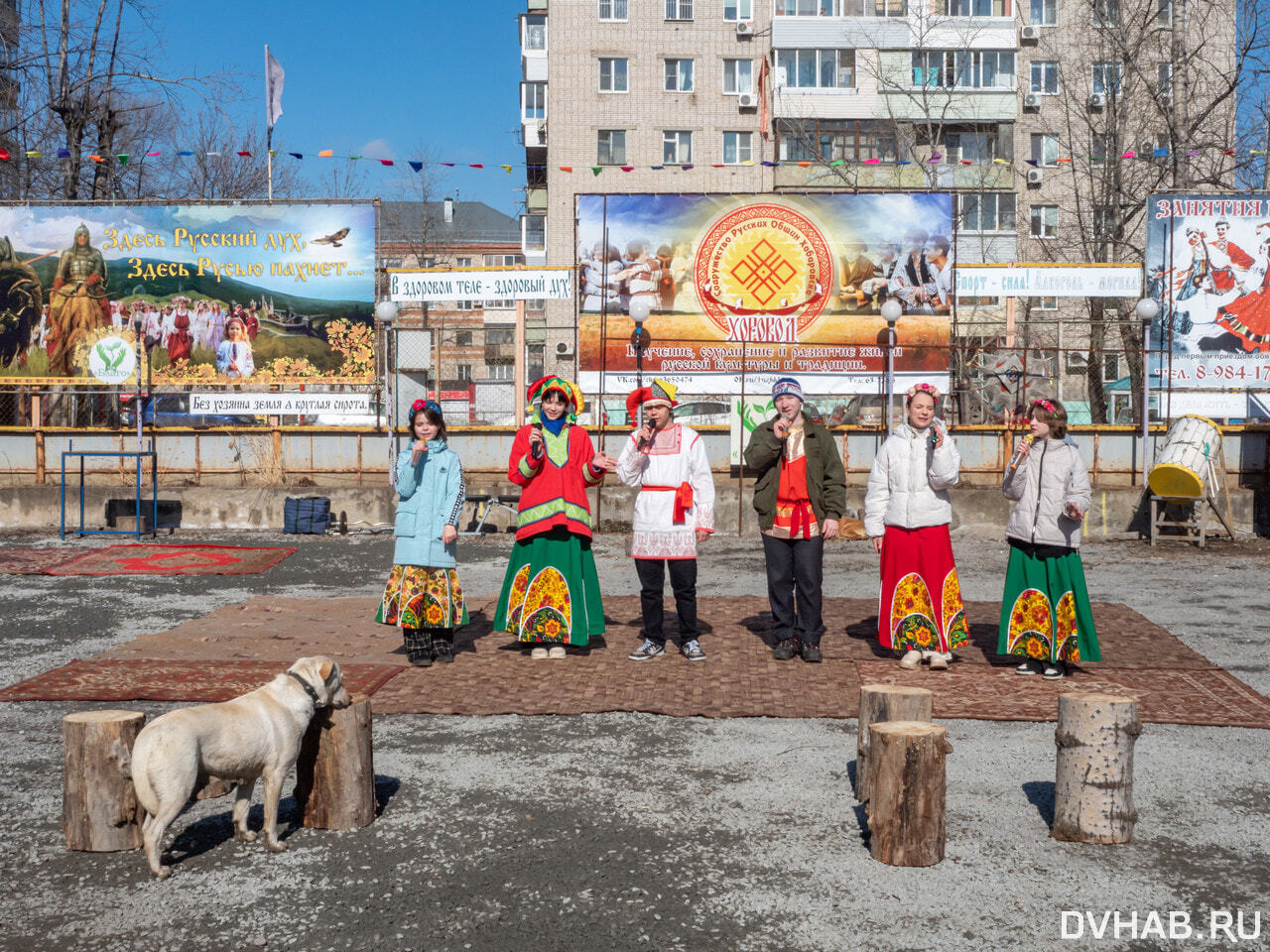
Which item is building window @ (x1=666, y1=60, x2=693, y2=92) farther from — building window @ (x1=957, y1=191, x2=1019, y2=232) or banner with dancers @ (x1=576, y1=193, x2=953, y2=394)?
banner with dancers @ (x1=576, y1=193, x2=953, y2=394)

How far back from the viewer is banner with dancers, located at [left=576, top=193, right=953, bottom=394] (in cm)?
1808

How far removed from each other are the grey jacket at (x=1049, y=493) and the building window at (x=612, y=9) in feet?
130

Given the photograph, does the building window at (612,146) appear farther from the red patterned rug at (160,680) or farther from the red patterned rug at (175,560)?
the red patterned rug at (160,680)

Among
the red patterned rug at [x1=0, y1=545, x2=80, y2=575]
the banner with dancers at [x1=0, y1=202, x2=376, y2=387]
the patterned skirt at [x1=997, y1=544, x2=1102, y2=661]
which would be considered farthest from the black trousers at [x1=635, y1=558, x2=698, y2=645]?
the banner with dancers at [x1=0, y1=202, x2=376, y2=387]

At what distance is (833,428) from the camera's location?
1770 cm

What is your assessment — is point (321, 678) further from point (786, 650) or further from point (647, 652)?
point (786, 650)

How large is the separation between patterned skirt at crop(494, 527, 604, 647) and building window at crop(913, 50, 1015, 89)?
36960 millimetres

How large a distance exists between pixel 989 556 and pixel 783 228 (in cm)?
620

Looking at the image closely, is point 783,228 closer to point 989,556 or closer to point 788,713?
point 989,556

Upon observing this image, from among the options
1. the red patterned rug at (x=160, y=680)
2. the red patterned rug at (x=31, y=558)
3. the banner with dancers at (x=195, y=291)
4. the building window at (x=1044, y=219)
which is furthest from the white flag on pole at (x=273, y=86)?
the building window at (x=1044, y=219)

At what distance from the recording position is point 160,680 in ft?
24.6

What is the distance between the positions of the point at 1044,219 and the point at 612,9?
17.2 metres

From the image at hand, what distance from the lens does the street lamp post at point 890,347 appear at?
17.2m

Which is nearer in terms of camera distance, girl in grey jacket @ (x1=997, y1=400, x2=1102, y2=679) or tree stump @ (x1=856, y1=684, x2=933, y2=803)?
tree stump @ (x1=856, y1=684, x2=933, y2=803)
